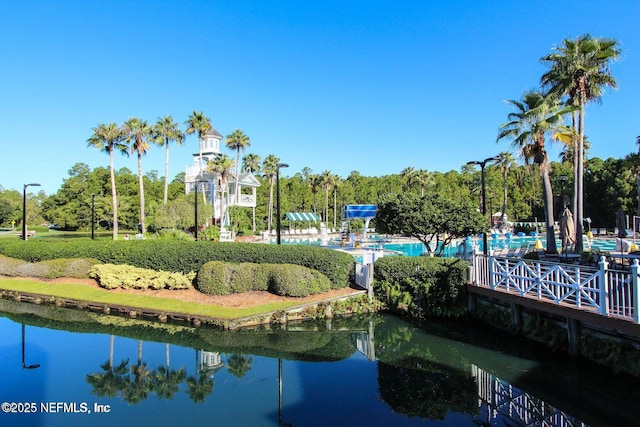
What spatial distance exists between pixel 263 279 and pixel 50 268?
41.7ft

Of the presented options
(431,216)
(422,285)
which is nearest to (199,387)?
(422,285)

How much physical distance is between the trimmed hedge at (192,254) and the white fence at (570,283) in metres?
5.66

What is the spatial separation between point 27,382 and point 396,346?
10.0 metres

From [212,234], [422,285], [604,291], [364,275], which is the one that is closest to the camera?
[604,291]

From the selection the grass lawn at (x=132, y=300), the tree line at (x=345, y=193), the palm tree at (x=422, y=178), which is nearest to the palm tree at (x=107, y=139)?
the tree line at (x=345, y=193)

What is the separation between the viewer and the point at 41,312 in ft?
57.7

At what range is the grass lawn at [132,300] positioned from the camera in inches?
609

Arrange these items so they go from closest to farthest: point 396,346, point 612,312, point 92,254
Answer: point 612,312
point 396,346
point 92,254

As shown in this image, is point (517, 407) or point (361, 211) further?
point (361, 211)

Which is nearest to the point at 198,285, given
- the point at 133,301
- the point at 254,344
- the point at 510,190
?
the point at 133,301

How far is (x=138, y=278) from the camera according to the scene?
1938 centimetres

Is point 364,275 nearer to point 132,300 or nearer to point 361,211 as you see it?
point 132,300

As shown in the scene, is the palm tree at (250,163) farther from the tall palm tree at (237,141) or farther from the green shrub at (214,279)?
the green shrub at (214,279)

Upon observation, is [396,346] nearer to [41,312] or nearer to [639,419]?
[639,419]
